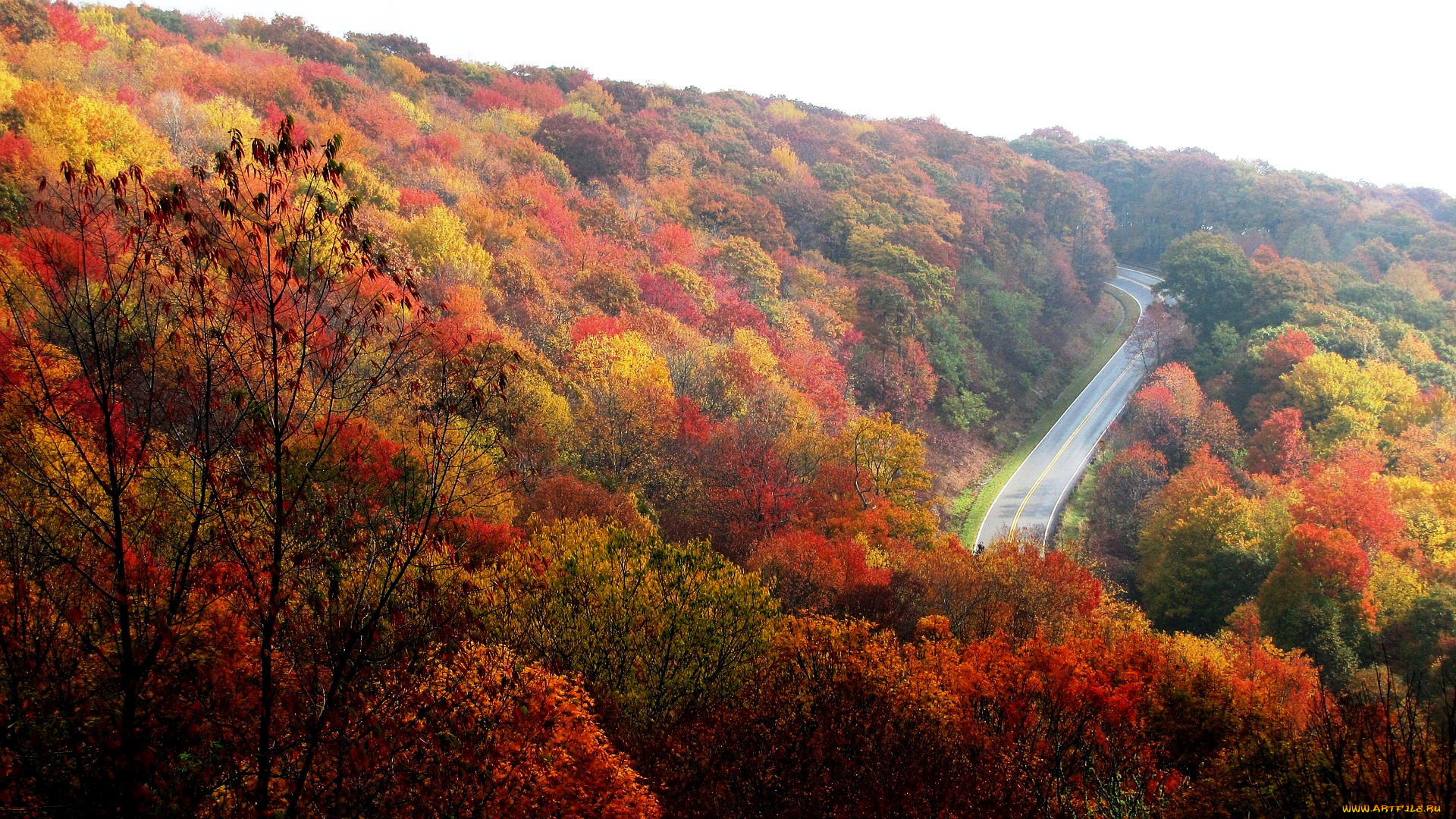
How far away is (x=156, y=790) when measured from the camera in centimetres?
890

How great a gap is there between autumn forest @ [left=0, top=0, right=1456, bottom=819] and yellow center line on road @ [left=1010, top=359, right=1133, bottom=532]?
3009mm

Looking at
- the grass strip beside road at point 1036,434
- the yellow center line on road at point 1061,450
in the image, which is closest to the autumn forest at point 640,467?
the grass strip beside road at point 1036,434

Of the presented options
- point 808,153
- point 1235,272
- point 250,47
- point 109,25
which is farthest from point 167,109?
point 1235,272

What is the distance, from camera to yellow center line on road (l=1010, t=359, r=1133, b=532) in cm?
5266

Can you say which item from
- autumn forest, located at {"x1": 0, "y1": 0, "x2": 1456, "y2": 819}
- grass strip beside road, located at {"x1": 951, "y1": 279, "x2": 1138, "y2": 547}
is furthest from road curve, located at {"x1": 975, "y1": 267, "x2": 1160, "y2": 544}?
autumn forest, located at {"x1": 0, "y1": 0, "x2": 1456, "y2": 819}

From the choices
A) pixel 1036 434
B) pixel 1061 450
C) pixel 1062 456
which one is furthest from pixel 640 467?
pixel 1036 434

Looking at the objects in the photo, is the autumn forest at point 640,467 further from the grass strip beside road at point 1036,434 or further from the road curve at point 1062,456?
the road curve at point 1062,456

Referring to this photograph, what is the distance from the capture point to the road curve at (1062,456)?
5181 cm

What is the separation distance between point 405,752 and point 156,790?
4.51 metres

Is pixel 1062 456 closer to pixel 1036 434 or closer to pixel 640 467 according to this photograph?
pixel 1036 434

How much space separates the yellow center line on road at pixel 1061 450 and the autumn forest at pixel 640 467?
3.01 meters

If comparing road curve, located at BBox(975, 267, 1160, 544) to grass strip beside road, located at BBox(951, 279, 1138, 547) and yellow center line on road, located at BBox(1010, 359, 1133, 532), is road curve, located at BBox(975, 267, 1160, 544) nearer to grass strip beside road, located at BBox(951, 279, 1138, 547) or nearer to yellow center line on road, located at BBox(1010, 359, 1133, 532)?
yellow center line on road, located at BBox(1010, 359, 1133, 532)

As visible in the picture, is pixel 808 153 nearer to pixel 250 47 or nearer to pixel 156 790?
pixel 250 47

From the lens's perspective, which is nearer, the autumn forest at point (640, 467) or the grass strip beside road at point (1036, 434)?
the autumn forest at point (640, 467)
